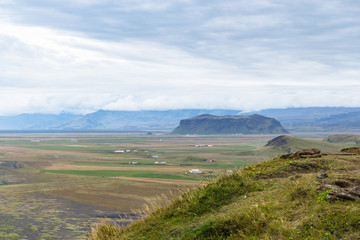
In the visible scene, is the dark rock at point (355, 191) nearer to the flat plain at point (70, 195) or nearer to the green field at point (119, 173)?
the flat plain at point (70, 195)

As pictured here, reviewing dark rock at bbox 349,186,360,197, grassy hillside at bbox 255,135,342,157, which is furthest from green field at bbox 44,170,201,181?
dark rock at bbox 349,186,360,197

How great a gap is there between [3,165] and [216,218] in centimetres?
11960

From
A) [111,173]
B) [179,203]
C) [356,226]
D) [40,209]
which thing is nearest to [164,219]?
[179,203]

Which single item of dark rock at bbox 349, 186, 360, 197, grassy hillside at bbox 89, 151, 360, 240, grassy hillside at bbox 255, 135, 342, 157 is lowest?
grassy hillside at bbox 255, 135, 342, 157

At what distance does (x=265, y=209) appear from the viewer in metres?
12.2

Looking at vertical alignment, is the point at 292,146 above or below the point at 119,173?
below

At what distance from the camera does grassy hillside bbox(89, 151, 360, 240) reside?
411 inches

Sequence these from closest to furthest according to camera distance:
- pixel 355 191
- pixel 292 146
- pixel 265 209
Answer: pixel 355 191, pixel 265 209, pixel 292 146

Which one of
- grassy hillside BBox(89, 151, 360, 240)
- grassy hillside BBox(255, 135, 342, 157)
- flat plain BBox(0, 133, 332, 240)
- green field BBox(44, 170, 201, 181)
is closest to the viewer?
grassy hillside BBox(89, 151, 360, 240)

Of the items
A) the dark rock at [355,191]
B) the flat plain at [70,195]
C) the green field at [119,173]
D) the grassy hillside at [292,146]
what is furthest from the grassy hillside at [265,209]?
the grassy hillside at [292,146]

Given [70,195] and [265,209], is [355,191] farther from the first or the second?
[70,195]

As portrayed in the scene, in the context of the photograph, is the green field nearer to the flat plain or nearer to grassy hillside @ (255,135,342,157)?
the flat plain

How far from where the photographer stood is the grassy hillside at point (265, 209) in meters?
10.4

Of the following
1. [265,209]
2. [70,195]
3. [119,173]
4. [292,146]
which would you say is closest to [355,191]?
[265,209]
